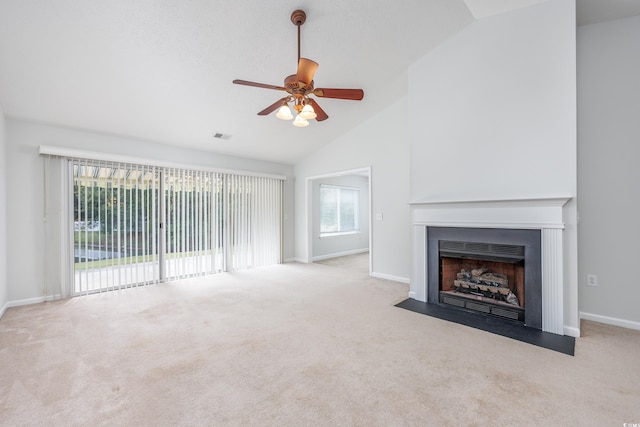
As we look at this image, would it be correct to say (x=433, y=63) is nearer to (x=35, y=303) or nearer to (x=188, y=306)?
(x=188, y=306)

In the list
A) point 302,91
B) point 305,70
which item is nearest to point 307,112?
point 302,91

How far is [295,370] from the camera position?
82.1 inches

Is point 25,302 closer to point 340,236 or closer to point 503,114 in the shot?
point 340,236

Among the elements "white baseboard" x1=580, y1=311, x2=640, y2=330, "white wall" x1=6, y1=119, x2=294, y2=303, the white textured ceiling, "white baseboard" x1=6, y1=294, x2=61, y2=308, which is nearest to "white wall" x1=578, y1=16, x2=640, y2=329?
"white baseboard" x1=580, y1=311, x2=640, y2=330

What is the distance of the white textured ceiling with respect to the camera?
2.43 metres

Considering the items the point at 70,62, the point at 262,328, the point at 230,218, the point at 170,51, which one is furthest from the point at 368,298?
the point at 70,62

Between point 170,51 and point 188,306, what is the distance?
2.91 metres

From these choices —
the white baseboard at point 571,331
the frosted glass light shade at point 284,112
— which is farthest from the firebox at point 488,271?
the frosted glass light shade at point 284,112

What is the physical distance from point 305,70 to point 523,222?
2589 millimetres

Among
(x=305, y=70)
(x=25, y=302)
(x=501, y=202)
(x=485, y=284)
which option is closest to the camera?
(x=305, y=70)

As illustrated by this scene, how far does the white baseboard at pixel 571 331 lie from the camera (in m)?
2.62

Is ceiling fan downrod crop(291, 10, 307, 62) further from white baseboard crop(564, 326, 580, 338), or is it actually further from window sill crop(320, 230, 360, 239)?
window sill crop(320, 230, 360, 239)

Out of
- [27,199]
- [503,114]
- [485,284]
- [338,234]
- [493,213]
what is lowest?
[485,284]

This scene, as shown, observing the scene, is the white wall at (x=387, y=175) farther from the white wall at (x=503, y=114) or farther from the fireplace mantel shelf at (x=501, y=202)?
the fireplace mantel shelf at (x=501, y=202)
